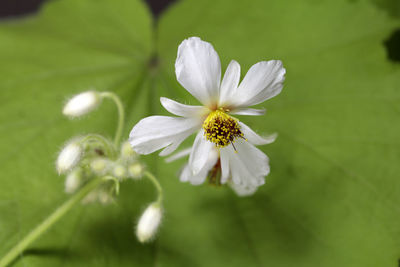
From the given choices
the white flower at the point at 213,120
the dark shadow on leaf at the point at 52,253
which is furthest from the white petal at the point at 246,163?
the dark shadow on leaf at the point at 52,253

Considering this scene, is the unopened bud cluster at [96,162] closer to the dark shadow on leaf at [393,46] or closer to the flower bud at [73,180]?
the flower bud at [73,180]

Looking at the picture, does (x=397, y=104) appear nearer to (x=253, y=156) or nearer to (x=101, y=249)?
(x=253, y=156)

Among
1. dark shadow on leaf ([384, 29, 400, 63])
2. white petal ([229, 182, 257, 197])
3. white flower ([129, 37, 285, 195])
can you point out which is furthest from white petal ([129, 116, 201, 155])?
dark shadow on leaf ([384, 29, 400, 63])

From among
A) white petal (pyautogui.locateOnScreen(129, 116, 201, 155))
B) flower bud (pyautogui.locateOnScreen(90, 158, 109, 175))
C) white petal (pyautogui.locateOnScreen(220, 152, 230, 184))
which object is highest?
white petal (pyautogui.locateOnScreen(129, 116, 201, 155))

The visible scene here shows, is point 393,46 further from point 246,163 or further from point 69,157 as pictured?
point 69,157

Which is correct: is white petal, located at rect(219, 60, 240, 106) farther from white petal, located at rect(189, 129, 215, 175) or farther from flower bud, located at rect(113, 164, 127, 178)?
flower bud, located at rect(113, 164, 127, 178)

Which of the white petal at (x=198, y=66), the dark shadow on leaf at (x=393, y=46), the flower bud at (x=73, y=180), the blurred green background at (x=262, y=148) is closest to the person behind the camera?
the white petal at (x=198, y=66)

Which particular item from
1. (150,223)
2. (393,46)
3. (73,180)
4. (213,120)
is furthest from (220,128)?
(393,46)
